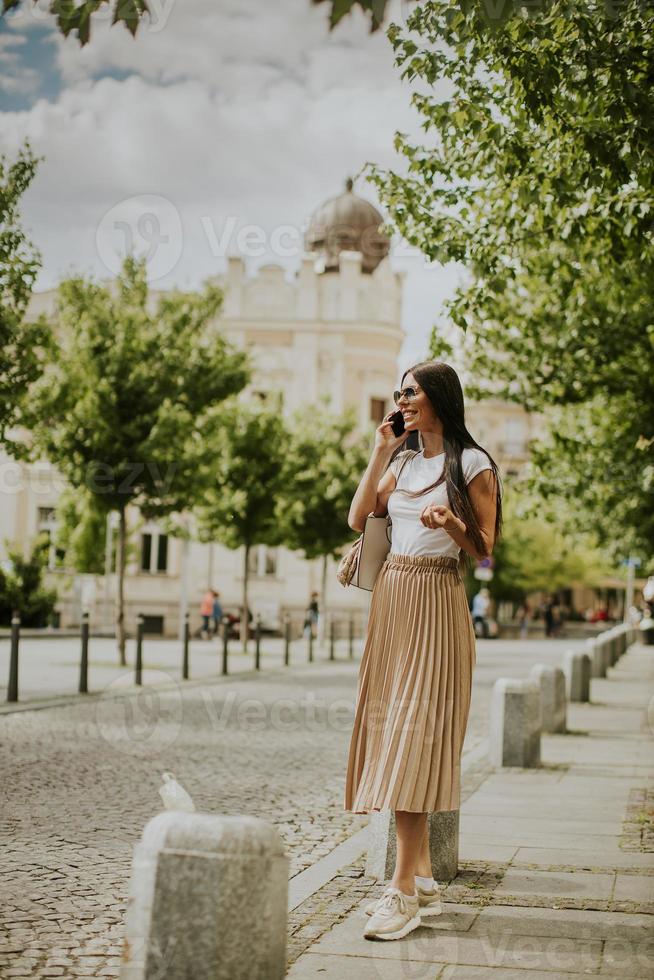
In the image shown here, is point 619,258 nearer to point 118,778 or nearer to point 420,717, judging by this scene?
point 118,778

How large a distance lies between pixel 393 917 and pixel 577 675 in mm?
13830

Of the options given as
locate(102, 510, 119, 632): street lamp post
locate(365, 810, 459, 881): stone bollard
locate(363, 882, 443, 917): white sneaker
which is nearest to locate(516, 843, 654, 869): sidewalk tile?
locate(365, 810, 459, 881): stone bollard

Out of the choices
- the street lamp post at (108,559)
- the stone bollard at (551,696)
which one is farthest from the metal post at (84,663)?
the street lamp post at (108,559)

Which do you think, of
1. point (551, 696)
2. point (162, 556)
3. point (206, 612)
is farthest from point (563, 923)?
point (162, 556)

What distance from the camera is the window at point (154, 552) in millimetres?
48250

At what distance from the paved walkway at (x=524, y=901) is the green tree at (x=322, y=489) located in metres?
28.9

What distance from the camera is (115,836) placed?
6988 millimetres

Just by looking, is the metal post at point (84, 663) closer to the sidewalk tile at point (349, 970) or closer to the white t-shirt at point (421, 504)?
the white t-shirt at point (421, 504)

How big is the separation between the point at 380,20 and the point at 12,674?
10903mm

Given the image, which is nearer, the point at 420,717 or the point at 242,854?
the point at 242,854

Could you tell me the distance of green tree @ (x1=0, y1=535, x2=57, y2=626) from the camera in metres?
35.5

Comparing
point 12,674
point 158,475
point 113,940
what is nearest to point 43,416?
point 158,475

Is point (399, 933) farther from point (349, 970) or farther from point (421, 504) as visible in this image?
point (421, 504)

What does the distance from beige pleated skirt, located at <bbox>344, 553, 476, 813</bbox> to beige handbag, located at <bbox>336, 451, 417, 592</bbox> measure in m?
0.05
